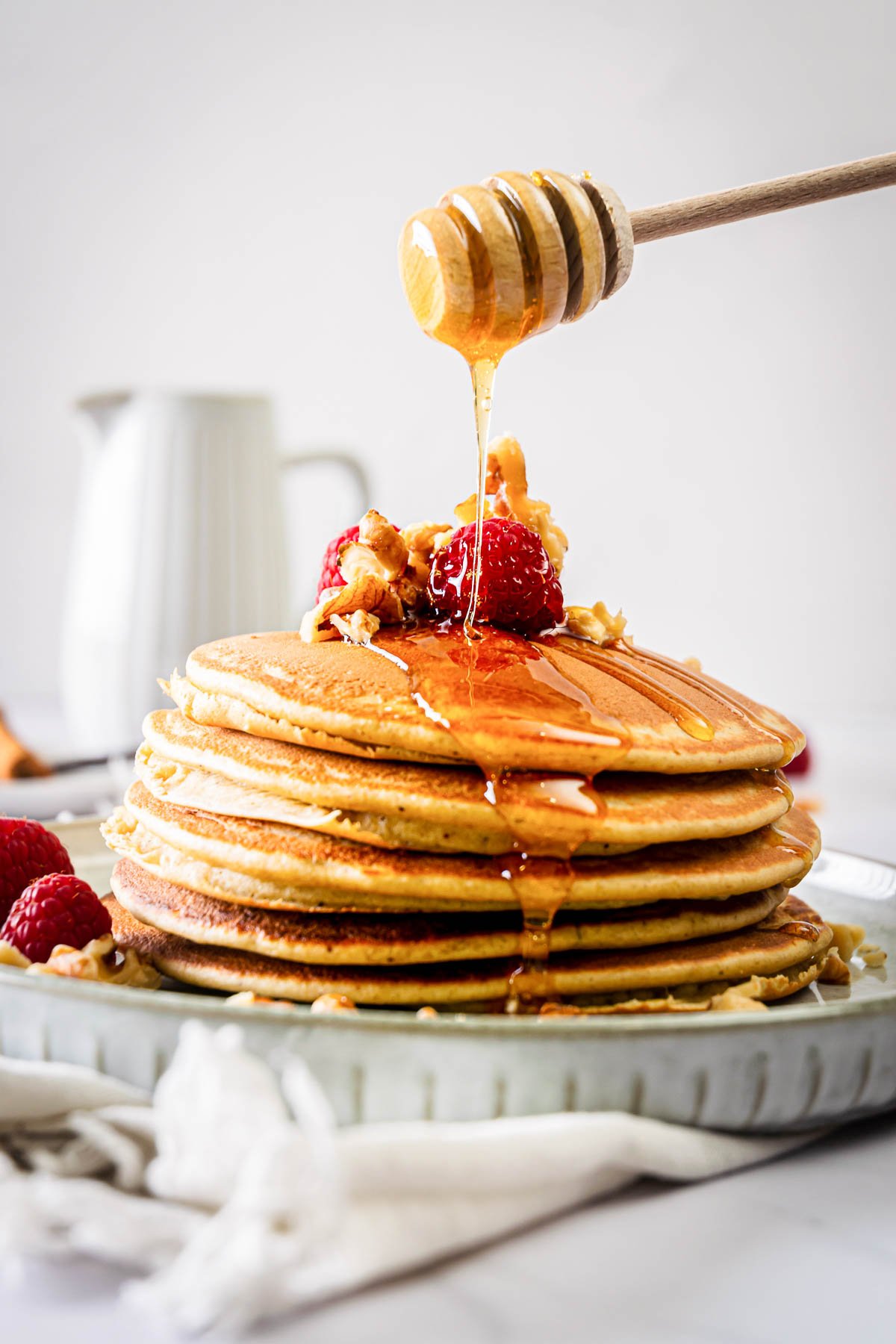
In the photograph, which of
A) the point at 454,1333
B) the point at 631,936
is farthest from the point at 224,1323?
the point at 631,936

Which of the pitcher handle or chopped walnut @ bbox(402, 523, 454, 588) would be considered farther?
the pitcher handle

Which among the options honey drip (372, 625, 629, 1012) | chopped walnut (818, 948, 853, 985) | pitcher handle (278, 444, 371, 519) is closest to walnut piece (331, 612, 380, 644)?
honey drip (372, 625, 629, 1012)

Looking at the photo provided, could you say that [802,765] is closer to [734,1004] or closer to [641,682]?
[641,682]

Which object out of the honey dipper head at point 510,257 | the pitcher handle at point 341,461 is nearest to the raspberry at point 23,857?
the honey dipper head at point 510,257

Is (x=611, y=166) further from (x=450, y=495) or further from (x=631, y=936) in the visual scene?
(x=631, y=936)

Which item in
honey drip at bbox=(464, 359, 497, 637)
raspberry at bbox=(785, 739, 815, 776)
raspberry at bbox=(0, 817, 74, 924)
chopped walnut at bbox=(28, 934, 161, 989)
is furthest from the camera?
raspberry at bbox=(785, 739, 815, 776)

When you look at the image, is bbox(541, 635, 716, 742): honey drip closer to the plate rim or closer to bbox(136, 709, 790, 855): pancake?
bbox(136, 709, 790, 855): pancake

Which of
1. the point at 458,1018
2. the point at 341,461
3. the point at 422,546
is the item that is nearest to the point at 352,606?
the point at 422,546

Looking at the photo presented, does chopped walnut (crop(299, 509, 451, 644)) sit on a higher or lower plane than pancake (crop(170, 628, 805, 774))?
higher
